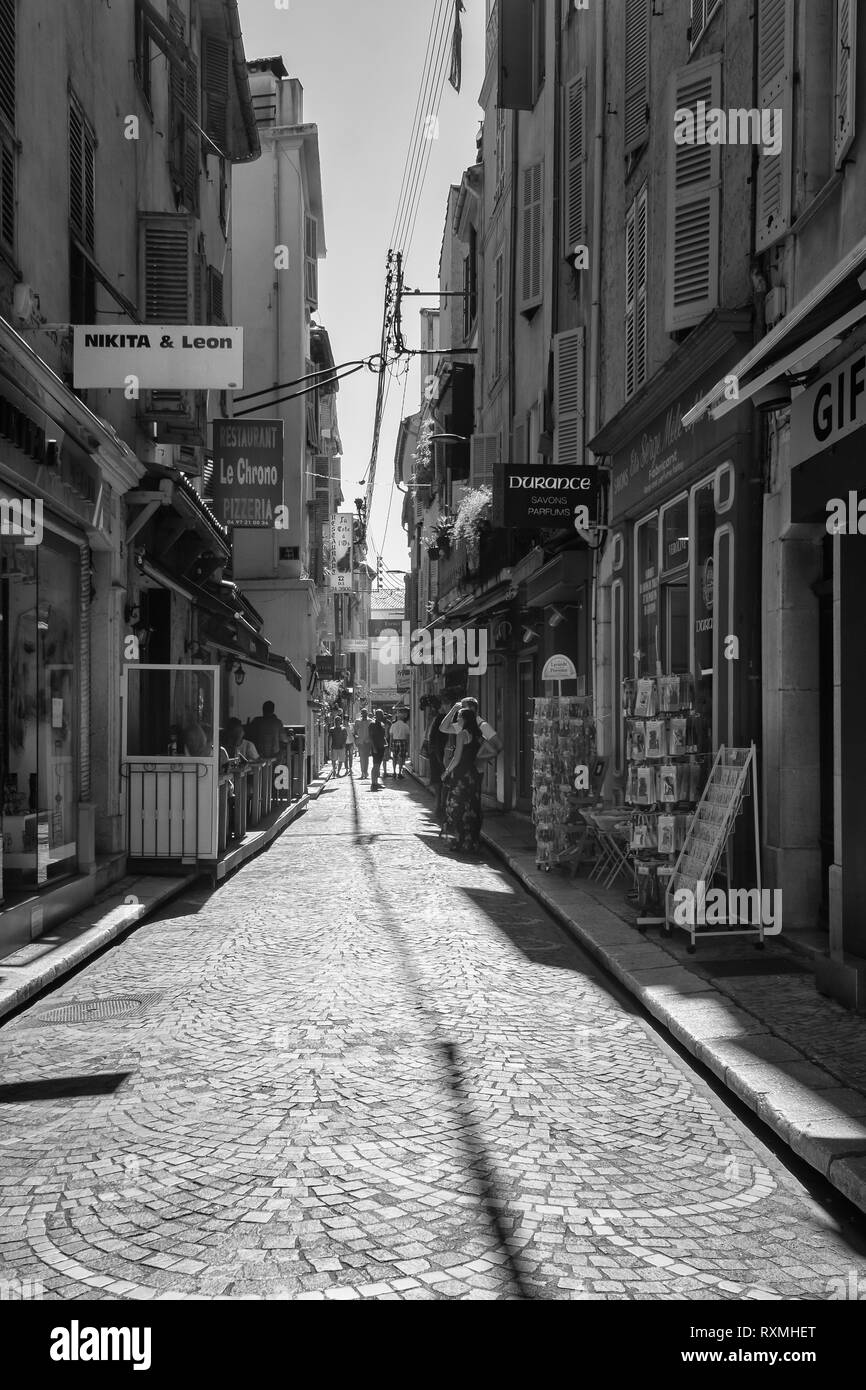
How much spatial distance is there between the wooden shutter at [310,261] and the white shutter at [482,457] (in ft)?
42.4

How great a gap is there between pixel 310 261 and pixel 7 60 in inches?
1215

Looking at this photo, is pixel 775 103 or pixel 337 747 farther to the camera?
pixel 337 747

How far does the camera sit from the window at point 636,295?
12898 millimetres

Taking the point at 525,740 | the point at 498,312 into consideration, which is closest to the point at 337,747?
the point at 498,312

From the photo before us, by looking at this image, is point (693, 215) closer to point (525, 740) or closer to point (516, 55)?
point (516, 55)

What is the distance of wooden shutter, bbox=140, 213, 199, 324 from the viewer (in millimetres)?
14305

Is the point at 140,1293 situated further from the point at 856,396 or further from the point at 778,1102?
the point at 856,396

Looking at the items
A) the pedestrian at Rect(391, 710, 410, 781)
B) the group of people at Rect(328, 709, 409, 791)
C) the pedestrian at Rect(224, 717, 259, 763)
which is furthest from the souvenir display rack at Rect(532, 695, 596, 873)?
the pedestrian at Rect(391, 710, 410, 781)

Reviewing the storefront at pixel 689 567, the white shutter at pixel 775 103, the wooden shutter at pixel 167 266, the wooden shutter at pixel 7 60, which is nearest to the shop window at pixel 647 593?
the storefront at pixel 689 567

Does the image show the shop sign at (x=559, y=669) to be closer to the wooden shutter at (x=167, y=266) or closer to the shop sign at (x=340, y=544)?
the wooden shutter at (x=167, y=266)

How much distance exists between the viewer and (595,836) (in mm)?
12000

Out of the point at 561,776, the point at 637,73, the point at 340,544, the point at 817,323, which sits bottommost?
the point at 561,776

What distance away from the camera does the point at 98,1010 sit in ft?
22.8

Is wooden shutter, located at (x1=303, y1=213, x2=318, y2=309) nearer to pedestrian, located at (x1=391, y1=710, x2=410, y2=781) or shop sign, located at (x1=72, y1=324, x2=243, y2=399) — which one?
pedestrian, located at (x1=391, y1=710, x2=410, y2=781)
